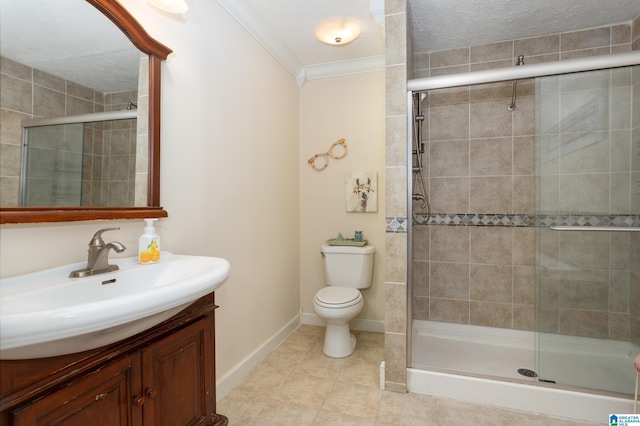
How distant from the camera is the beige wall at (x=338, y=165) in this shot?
2.70 metres

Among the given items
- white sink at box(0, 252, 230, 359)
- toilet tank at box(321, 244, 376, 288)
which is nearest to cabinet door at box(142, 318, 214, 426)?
white sink at box(0, 252, 230, 359)

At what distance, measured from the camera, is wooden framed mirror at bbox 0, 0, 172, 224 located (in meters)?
0.94

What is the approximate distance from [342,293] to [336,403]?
2.40 ft

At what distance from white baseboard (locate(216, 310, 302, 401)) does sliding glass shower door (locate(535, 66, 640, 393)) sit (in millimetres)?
1721

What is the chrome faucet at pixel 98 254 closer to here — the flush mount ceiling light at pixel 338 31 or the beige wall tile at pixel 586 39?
the flush mount ceiling light at pixel 338 31

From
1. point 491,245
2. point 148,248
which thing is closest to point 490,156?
point 491,245

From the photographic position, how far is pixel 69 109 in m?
1.06

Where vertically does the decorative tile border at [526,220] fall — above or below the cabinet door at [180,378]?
above

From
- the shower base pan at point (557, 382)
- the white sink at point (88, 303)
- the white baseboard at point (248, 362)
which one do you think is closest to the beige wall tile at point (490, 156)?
the shower base pan at point (557, 382)

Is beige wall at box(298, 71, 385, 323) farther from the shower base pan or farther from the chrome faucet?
the chrome faucet

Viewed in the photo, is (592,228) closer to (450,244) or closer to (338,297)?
(450,244)

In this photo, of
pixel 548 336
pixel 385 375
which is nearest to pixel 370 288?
pixel 385 375

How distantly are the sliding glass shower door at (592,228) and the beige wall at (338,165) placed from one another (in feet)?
4.02

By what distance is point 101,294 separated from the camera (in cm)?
96
